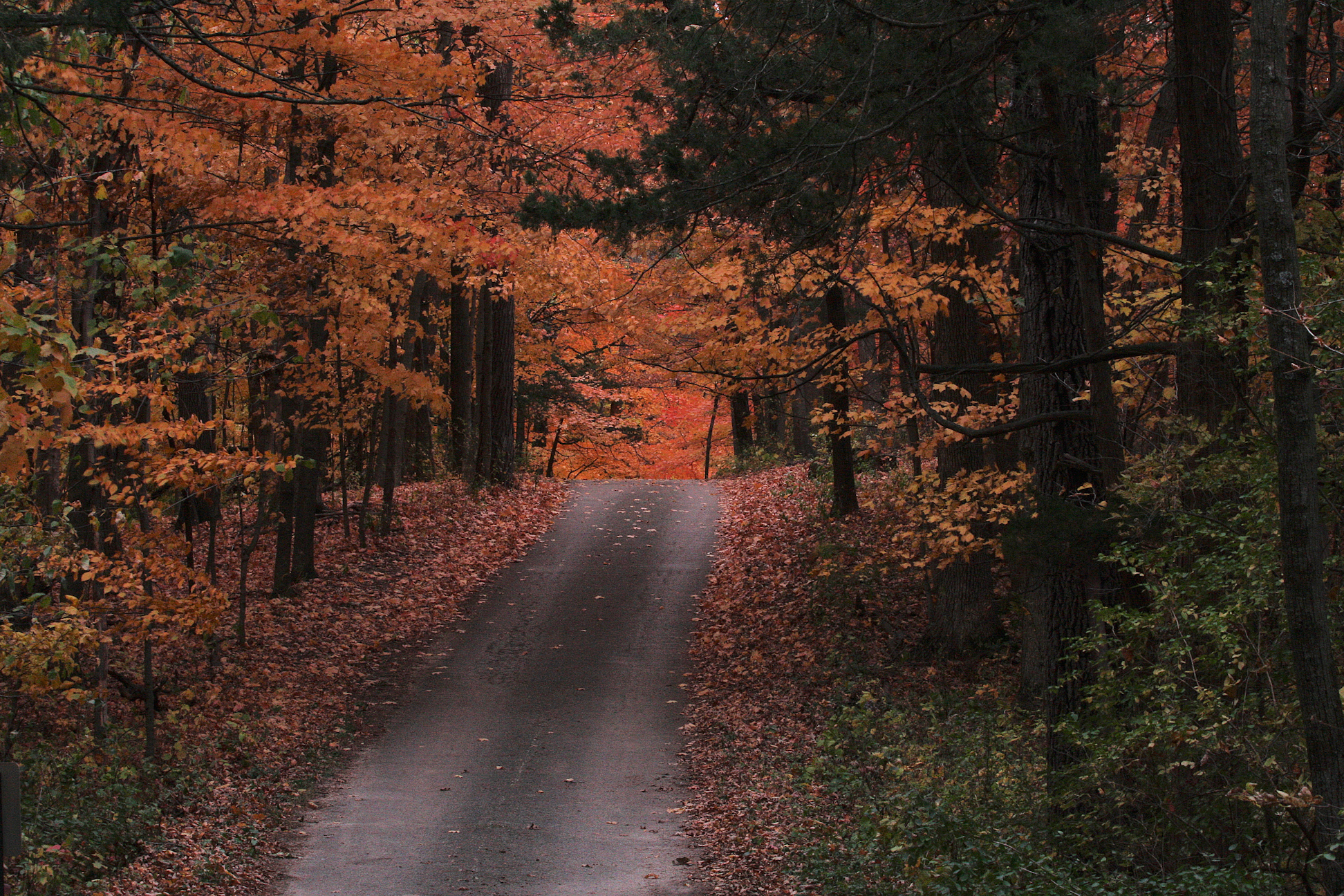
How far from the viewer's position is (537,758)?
10.4 metres

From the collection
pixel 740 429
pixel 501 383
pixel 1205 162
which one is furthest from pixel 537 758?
pixel 740 429

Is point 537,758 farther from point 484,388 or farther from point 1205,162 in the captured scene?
point 484,388

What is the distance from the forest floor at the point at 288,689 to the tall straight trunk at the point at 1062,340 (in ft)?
20.1

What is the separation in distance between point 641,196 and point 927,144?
6.76 ft

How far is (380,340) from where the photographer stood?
588 inches

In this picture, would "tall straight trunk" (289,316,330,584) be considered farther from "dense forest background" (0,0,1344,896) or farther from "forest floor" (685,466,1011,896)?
"forest floor" (685,466,1011,896)

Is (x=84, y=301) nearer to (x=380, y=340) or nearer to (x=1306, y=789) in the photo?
(x=380, y=340)

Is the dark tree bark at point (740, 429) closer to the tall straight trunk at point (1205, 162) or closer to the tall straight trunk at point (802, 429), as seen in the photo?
the tall straight trunk at point (802, 429)

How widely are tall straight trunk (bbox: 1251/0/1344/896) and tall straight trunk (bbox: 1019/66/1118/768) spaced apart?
231 centimetres

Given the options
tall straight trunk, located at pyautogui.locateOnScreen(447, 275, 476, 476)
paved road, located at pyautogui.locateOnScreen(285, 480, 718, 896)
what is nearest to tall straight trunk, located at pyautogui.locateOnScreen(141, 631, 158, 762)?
paved road, located at pyautogui.locateOnScreen(285, 480, 718, 896)

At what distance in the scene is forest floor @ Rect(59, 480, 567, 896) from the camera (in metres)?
7.49

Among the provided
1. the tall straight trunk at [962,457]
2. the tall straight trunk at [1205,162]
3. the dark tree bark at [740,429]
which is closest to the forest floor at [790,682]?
the tall straight trunk at [962,457]

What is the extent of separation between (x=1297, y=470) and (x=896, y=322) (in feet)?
14.3

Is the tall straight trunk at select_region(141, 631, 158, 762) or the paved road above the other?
the tall straight trunk at select_region(141, 631, 158, 762)
